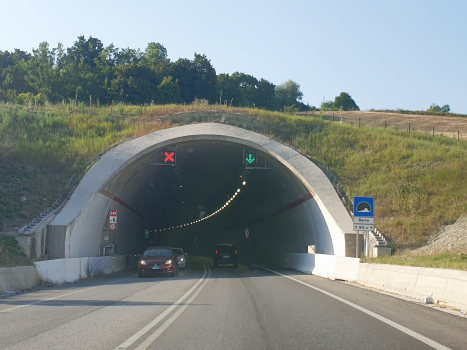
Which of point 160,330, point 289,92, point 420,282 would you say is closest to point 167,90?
point 289,92

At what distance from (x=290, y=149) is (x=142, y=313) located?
21191mm

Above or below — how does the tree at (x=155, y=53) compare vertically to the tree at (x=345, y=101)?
above

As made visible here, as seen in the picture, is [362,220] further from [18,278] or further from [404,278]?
[18,278]

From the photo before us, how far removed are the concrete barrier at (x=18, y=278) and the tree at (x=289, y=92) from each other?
106400 mm

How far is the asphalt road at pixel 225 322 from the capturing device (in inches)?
316

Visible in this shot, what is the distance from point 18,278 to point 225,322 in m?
9.75

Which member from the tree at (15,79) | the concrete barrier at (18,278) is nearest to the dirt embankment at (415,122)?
the tree at (15,79)

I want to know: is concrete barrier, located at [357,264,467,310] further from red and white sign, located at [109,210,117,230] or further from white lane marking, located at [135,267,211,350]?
red and white sign, located at [109,210,117,230]

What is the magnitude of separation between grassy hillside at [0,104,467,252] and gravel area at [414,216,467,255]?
0.53 m

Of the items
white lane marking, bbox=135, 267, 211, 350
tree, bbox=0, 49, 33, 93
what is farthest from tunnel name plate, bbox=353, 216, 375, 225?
tree, bbox=0, 49, 33, 93

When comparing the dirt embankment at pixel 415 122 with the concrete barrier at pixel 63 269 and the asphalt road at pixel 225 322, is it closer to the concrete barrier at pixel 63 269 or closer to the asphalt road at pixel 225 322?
the concrete barrier at pixel 63 269

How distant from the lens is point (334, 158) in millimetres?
34531

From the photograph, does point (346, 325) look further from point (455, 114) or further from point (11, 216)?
point (455, 114)

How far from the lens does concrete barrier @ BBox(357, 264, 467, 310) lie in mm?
11391
